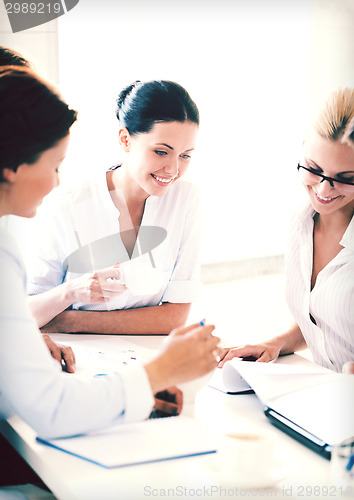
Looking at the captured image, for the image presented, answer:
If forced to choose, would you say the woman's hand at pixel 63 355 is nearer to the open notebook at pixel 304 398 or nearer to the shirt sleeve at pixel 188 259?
the open notebook at pixel 304 398

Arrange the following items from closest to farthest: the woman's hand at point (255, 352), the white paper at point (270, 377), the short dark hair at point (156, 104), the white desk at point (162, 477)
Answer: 1. the white desk at point (162, 477)
2. the white paper at point (270, 377)
3. the woman's hand at point (255, 352)
4. the short dark hair at point (156, 104)

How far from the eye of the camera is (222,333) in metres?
1.44

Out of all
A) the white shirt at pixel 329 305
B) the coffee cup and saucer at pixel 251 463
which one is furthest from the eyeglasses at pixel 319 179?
the coffee cup and saucer at pixel 251 463

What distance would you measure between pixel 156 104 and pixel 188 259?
1.51ft

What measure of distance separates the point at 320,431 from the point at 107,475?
1.07ft

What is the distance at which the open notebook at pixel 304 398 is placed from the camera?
821mm

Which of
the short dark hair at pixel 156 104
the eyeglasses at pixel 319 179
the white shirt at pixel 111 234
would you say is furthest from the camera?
the white shirt at pixel 111 234

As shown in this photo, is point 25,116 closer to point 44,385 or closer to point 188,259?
point 44,385

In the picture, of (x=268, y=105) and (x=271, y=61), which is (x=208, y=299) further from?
(x=271, y=61)

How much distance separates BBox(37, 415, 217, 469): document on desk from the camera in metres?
0.74

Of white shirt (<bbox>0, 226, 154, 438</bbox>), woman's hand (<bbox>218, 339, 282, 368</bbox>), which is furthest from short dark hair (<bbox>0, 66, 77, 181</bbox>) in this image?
woman's hand (<bbox>218, 339, 282, 368</bbox>)

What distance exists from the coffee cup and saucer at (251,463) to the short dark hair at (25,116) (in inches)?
20.0

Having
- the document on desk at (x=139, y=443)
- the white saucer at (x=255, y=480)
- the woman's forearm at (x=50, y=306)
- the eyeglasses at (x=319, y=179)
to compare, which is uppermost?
the eyeglasses at (x=319, y=179)

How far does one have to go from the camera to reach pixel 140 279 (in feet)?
4.79
